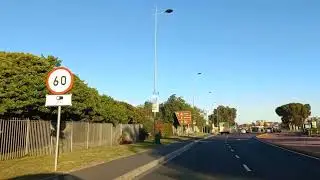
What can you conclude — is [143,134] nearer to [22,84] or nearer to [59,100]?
[22,84]

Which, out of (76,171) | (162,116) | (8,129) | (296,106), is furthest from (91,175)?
Answer: (296,106)

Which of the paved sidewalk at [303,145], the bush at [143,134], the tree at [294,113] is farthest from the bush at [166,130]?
the tree at [294,113]

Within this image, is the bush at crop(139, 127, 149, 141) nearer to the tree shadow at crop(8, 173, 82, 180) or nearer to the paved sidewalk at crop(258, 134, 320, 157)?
the paved sidewalk at crop(258, 134, 320, 157)

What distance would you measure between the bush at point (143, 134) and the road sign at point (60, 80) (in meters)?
41.1

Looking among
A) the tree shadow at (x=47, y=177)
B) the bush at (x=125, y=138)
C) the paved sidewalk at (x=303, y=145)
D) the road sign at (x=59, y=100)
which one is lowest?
the tree shadow at (x=47, y=177)

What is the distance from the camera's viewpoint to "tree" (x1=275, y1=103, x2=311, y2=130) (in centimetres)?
17938

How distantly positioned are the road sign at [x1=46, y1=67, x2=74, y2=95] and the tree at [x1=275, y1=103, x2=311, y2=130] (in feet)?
555

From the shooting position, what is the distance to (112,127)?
141 ft

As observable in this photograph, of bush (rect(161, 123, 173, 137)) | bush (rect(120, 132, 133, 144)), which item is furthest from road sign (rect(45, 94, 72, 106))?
bush (rect(161, 123, 173, 137))

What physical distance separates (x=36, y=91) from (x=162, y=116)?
7725 cm

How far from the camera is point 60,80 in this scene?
14.3 m

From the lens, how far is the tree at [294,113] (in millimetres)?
179375

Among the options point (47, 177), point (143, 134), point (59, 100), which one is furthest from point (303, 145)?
point (47, 177)

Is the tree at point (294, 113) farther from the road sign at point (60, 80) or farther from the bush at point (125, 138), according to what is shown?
the road sign at point (60, 80)
